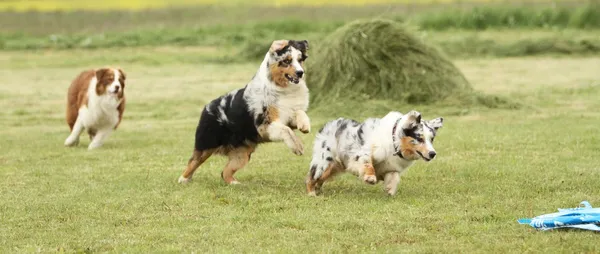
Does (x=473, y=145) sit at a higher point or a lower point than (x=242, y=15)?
higher

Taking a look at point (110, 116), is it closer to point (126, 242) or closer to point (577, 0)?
point (126, 242)

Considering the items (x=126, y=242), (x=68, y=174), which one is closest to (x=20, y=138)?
(x=68, y=174)

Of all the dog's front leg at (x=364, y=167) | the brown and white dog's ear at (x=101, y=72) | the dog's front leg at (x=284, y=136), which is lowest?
the brown and white dog's ear at (x=101, y=72)

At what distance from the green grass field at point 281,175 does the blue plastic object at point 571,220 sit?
108 mm

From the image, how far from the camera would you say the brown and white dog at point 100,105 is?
15547 millimetres

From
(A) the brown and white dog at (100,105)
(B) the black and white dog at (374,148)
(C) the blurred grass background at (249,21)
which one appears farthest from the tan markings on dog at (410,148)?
(C) the blurred grass background at (249,21)

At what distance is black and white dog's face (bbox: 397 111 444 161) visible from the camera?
9859 mm

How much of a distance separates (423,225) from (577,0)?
27.8 metres

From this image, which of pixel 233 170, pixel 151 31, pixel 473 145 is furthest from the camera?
pixel 151 31

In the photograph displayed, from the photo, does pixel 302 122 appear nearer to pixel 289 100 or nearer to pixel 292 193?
pixel 289 100

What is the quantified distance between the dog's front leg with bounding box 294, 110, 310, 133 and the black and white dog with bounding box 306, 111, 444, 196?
15cm

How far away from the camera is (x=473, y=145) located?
46.3 feet

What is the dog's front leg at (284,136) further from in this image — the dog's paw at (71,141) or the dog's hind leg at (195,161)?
the dog's paw at (71,141)

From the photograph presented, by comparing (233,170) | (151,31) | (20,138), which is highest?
(233,170)
